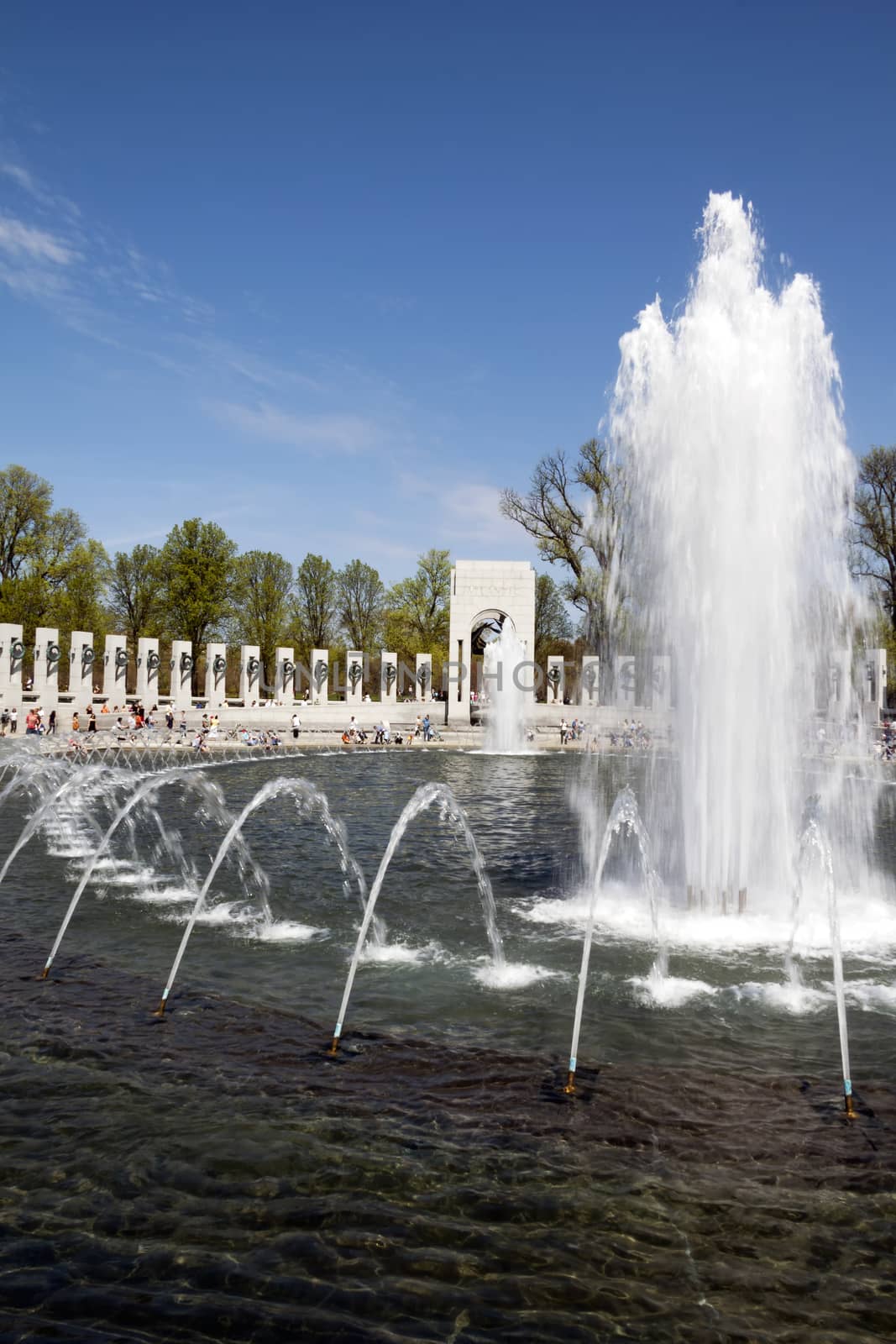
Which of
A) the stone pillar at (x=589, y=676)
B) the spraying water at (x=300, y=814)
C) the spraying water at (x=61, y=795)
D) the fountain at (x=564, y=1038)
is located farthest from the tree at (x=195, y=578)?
the fountain at (x=564, y=1038)

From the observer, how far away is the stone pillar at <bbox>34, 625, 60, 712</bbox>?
1538 inches

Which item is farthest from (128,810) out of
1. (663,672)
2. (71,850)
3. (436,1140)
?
(436,1140)

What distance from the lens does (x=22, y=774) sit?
26766 millimetres

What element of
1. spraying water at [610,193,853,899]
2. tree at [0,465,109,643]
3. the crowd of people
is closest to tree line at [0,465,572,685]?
tree at [0,465,109,643]

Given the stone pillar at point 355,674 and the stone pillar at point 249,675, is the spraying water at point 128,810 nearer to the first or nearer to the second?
the stone pillar at point 249,675

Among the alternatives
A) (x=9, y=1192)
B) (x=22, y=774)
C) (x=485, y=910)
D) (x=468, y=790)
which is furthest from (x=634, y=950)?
(x=22, y=774)

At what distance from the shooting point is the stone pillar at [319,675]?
157 ft

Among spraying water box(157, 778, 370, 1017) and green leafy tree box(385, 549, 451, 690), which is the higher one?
green leafy tree box(385, 549, 451, 690)

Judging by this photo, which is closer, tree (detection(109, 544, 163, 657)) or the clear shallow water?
the clear shallow water

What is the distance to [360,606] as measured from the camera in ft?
244

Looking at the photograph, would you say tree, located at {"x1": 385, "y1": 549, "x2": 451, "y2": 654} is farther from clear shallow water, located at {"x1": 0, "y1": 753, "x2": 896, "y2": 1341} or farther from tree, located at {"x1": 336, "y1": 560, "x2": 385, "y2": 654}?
clear shallow water, located at {"x1": 0, "y1": 753, "x2": 896, "y2": 1341}

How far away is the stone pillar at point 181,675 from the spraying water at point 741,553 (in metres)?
33.5

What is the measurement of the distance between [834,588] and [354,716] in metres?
37.8

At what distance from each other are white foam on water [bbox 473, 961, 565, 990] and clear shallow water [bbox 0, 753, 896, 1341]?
6 centimetres
